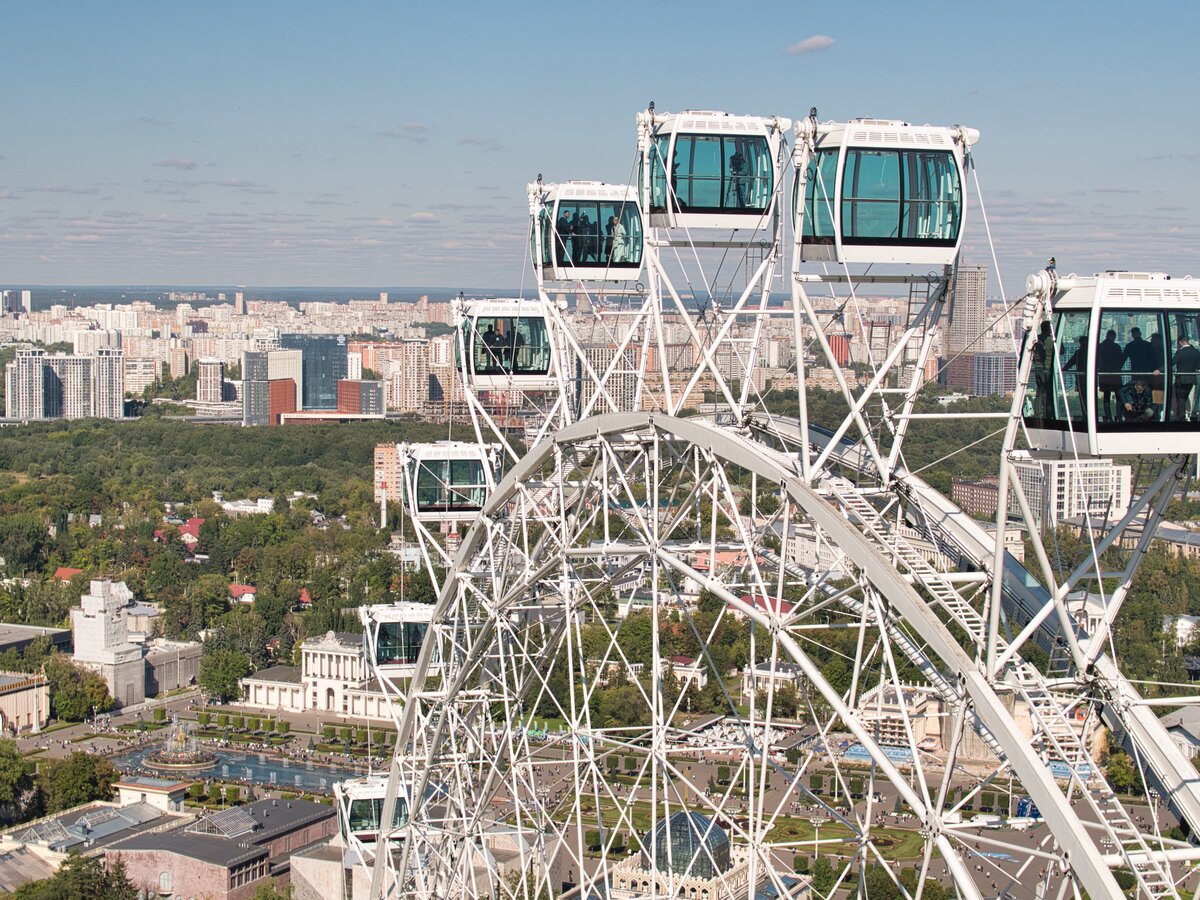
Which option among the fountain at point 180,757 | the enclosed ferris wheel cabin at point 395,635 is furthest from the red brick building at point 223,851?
the enclosed ferris wheel cabin at point 395,635

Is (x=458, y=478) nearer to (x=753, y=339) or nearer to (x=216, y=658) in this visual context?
(x=753, y=339)

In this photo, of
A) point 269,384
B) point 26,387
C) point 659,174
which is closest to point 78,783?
point 659,174

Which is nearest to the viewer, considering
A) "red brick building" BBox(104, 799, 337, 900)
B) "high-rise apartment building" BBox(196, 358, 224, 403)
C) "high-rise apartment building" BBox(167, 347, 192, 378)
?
"red brick building" BBox(104, 799, 337, 900)

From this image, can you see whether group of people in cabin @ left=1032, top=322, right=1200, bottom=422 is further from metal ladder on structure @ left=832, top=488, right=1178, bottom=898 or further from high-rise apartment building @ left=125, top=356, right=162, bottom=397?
high-rise apartment building @ left=125, top=356, right=162, bottom=397

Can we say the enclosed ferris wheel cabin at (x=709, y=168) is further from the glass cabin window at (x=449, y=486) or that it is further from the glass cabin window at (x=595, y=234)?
the glass cabin window at (x=449, y=486)

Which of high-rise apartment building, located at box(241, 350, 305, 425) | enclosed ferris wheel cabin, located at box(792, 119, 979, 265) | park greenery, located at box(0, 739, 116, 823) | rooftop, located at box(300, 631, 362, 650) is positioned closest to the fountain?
park greenery, located at box(0, 739, 116, 823)

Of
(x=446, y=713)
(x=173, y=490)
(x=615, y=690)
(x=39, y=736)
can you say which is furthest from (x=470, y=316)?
(x=173, y=490)
